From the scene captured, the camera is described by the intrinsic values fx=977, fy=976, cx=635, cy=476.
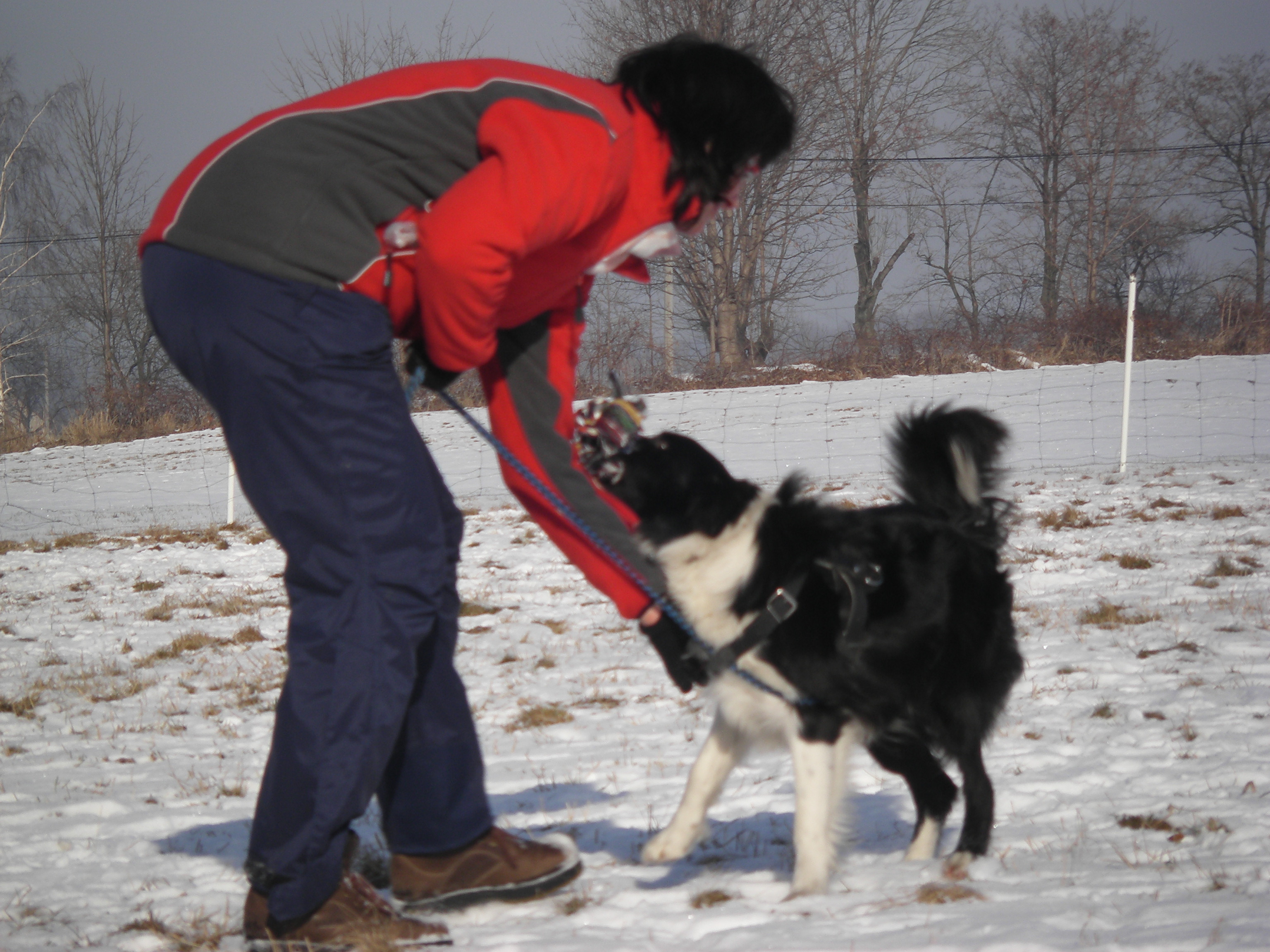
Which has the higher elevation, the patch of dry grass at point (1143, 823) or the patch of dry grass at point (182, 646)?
the patch of dry grass at point (1143, 823)

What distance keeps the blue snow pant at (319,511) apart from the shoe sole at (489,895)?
0.29m

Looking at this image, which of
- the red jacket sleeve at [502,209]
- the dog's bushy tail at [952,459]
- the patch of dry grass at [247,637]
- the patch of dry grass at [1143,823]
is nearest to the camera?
the red jacket sleeve at [502,209]

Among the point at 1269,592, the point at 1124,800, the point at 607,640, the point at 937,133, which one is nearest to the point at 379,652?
the point at 1124,800

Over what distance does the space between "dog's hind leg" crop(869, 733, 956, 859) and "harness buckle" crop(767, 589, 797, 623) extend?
0.51 m

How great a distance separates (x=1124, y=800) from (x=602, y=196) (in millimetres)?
2150

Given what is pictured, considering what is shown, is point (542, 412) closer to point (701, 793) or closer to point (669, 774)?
point (701, 793)

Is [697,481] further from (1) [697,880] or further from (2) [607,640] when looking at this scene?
(2) [607,640]

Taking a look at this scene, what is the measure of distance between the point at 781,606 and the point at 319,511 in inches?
41.3

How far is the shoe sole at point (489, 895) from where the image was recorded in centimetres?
190

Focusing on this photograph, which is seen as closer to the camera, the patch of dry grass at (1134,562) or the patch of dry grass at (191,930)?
the patch of dry grass at (191,930)

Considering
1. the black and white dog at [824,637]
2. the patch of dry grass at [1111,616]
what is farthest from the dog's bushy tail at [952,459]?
the patch of dry grass at [1111,616]

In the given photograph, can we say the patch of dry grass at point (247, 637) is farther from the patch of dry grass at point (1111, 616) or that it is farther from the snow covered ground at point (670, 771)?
the patch of dry grass at point (1111, 616)

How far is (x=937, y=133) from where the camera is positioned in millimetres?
19828

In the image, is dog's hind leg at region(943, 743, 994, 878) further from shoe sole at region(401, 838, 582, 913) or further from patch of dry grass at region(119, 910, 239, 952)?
patch of dry grass at region(119, 910, 239, 952)
